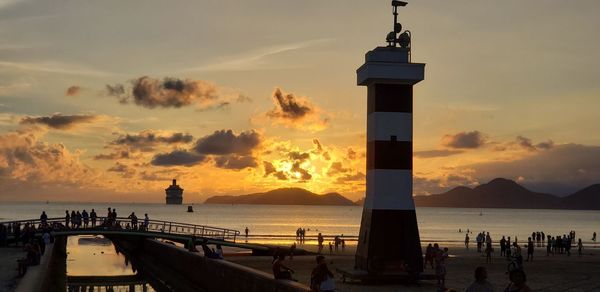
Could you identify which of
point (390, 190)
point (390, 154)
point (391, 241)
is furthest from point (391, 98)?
point (391, 241)

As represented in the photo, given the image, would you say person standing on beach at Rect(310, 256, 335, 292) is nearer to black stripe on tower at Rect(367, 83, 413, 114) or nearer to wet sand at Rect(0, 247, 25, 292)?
wet sand at Rect(0, 247, 25, 292)

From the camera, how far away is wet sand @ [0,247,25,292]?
20.8 m

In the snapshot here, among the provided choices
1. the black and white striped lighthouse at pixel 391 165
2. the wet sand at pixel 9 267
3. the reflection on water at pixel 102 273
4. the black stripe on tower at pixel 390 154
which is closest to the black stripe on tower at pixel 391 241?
the black and white striped lighthouse at pixel 391 165

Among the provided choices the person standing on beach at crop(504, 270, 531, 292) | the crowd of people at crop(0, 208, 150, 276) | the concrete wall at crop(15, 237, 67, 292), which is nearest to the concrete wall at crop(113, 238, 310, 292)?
the crowd of people at crop(0, 208, 150, 276)

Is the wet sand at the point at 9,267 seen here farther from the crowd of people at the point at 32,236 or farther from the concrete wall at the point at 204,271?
the concrete wall at the point at 204,271

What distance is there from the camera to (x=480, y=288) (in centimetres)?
1123

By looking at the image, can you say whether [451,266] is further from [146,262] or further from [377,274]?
[146,262]

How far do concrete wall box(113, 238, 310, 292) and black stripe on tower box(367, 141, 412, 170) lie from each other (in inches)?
254

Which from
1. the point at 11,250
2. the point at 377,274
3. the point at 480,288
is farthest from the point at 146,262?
the point at 480,288

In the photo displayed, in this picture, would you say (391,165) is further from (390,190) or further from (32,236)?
(32,236)

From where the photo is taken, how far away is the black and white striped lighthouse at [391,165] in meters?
26.8

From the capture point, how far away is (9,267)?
85.1ft

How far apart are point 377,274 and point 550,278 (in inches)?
352

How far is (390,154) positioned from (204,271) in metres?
7.99
